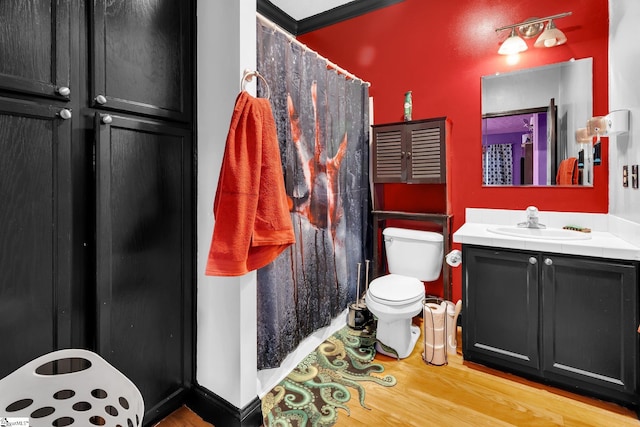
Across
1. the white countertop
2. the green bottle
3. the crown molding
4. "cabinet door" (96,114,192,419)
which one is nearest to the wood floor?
"cabinet door" (96,114,192,419)

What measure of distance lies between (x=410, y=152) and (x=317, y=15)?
5.72 ft

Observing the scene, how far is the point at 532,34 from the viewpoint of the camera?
7.37 ft

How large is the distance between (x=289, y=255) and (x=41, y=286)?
1.10 m

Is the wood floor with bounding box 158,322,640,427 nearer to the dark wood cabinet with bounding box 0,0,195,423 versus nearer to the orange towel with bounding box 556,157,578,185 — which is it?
the dark wood cabinet with bounding box 0,0,195,423

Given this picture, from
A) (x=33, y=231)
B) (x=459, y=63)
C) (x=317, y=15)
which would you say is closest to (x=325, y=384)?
(x=33, y=231)

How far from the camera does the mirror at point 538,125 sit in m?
2.16

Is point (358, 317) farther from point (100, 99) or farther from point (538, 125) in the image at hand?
point (100, 99)

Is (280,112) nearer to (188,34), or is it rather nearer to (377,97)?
(188,34)

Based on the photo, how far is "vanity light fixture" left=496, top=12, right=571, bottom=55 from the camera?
7.07 ft

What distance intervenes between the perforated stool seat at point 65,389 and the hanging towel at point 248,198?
48 centimetres

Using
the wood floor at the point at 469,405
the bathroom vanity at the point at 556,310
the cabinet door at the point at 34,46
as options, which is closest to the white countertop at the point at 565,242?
the bathroom vanity at the point at 556,310

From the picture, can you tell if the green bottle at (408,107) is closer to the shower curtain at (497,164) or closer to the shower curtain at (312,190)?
the shower curtain at (312,190)

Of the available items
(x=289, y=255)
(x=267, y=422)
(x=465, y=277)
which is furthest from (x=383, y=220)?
(x=267, y=422)

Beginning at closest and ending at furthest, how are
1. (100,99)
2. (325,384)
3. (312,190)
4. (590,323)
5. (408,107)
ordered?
(100,99) → (590,323) → (325,384) → (312,190) → (408,107)
